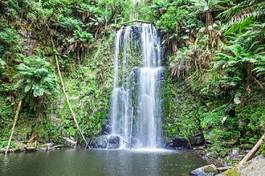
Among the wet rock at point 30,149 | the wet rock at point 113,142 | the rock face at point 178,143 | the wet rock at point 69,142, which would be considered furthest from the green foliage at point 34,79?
the rock face at point 178,143

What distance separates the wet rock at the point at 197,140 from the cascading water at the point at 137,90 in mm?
1689

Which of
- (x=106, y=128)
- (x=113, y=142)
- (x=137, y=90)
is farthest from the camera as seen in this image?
(x=137, y=90)

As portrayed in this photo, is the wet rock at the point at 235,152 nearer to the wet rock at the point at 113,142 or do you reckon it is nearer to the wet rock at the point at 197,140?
the wet rock at the point at 197,140

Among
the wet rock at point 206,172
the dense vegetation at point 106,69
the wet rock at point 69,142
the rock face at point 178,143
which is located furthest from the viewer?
the wet rock at point 69,142

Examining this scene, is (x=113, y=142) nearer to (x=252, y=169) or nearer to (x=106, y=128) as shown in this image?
(x=106, y=128)

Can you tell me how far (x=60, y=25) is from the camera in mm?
18047

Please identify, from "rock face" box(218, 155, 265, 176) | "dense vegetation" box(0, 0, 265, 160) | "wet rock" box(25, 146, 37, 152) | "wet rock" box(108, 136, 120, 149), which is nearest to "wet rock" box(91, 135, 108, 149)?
"wet rock" box(108, 136, 120, 149)

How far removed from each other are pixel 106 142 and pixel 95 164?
5.04m

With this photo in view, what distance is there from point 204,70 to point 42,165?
29.7ft

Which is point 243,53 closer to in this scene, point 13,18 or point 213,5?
point 213,5

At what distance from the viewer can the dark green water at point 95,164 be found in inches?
338

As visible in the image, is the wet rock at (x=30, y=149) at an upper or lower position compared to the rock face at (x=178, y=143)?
upper

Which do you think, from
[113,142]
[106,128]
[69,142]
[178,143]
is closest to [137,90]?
[106,128]

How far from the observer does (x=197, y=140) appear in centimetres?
1445
